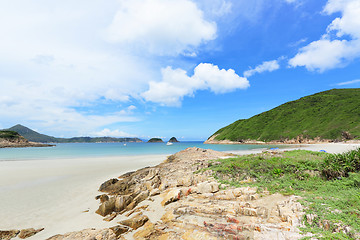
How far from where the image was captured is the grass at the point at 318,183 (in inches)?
247

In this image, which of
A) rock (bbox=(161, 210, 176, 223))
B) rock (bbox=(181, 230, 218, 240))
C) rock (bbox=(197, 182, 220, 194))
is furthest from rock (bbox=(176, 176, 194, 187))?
rock (bbox=(181, 230, 218, 240))

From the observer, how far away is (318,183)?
11.0 metres

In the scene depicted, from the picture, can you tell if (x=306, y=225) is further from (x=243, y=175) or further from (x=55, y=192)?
(x=55, y=192)

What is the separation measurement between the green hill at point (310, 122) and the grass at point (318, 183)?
105m

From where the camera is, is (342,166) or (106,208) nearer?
(106,208)

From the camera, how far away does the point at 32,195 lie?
14609 mm

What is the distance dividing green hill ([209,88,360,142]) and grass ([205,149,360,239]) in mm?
104928

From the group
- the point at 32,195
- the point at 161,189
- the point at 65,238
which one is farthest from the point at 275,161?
the point at 32,195

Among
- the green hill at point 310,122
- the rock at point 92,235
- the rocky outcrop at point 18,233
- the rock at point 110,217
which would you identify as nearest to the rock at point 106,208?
the rock at point 110,217

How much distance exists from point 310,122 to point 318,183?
139296 millimetres

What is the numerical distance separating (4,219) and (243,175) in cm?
1706

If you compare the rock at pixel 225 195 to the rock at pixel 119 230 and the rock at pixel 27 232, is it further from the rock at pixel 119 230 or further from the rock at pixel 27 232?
the rock at pixel 27 232

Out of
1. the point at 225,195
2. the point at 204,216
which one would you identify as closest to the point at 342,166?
the point at 225,195

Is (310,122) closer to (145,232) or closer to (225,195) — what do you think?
(225,195)
